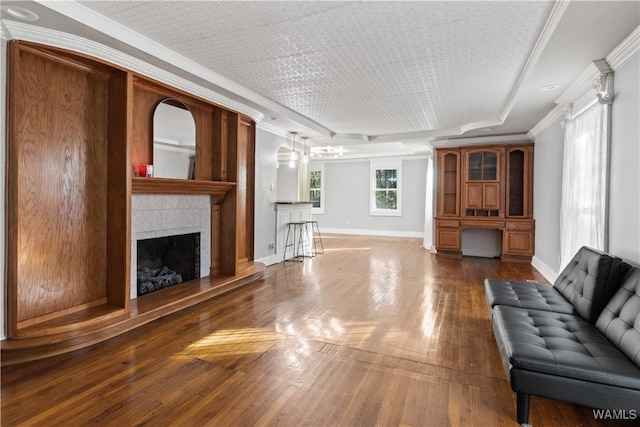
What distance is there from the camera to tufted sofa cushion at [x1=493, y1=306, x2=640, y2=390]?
164cm

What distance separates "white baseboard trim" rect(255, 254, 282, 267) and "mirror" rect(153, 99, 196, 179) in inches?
88.5

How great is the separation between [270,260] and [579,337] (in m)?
4.81

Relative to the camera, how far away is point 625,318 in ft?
6.52

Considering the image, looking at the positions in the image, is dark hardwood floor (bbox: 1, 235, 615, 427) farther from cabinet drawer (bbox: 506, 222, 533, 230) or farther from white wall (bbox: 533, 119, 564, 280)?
cabinet drawer (bbox: 506, 222, 533, 230)

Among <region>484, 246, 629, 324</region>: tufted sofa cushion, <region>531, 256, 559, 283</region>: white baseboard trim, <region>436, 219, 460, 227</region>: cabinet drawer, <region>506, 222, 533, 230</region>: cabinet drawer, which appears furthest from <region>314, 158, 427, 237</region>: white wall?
<region>484, 246, 629, 324</region>: tufted sofa cushion

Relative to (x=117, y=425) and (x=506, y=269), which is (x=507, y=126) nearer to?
(x=506, y=269)

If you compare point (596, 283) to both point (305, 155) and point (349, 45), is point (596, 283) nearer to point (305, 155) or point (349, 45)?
point (349, 45)

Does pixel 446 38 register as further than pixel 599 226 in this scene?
No

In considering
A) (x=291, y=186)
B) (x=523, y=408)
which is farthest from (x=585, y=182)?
(x=291, y=186)

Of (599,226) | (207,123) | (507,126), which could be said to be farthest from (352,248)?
(599,226)

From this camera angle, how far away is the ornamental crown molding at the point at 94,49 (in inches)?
97.3

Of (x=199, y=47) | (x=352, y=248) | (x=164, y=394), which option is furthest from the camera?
(x=352, y=248)

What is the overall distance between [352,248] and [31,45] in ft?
21.8

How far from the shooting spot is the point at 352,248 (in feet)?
26.5
